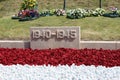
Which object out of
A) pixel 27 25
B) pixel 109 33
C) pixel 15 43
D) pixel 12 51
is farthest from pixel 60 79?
pixel 27 25

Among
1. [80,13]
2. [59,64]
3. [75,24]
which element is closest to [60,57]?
[59,64]

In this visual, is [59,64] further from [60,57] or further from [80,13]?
[80,13]

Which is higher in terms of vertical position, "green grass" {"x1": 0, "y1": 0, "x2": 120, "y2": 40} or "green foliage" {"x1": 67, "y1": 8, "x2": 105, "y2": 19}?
"green foliage" {"x1": 67, "y1": 8, "x2": 105, "y2": 19}

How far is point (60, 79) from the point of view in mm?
6312

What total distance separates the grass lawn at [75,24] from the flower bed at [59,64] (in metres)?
2.56

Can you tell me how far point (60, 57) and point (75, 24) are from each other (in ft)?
17.3

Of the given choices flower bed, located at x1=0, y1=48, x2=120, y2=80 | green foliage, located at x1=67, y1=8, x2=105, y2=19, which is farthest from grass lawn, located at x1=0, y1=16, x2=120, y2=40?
flower bed, located at x1=0, y1=48, x2=120, y2=80

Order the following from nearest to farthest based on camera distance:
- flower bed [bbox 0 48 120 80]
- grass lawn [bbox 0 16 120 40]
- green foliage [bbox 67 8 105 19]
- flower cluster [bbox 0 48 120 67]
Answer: flower bed [bbox 0 48 120 80] < flower cluster [bbox 0 48 120 67] < grass lawn [bbox 0 16 120 40] < green foliage [bbox 67 8 105 19]

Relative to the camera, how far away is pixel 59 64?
27.7 feet

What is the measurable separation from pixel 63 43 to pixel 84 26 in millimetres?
3283

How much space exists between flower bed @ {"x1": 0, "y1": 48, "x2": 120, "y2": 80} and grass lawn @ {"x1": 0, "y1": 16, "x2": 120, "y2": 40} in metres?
2.56

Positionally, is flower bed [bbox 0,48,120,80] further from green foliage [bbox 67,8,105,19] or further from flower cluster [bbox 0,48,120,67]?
green foliage [bbox 67,8,105,19]

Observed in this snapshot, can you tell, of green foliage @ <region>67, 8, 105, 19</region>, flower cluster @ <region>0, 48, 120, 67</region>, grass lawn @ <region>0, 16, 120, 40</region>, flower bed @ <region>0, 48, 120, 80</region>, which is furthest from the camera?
green foliage @ <region>67, 8, 105, 19</region>

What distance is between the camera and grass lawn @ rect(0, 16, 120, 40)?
43.0 feet
